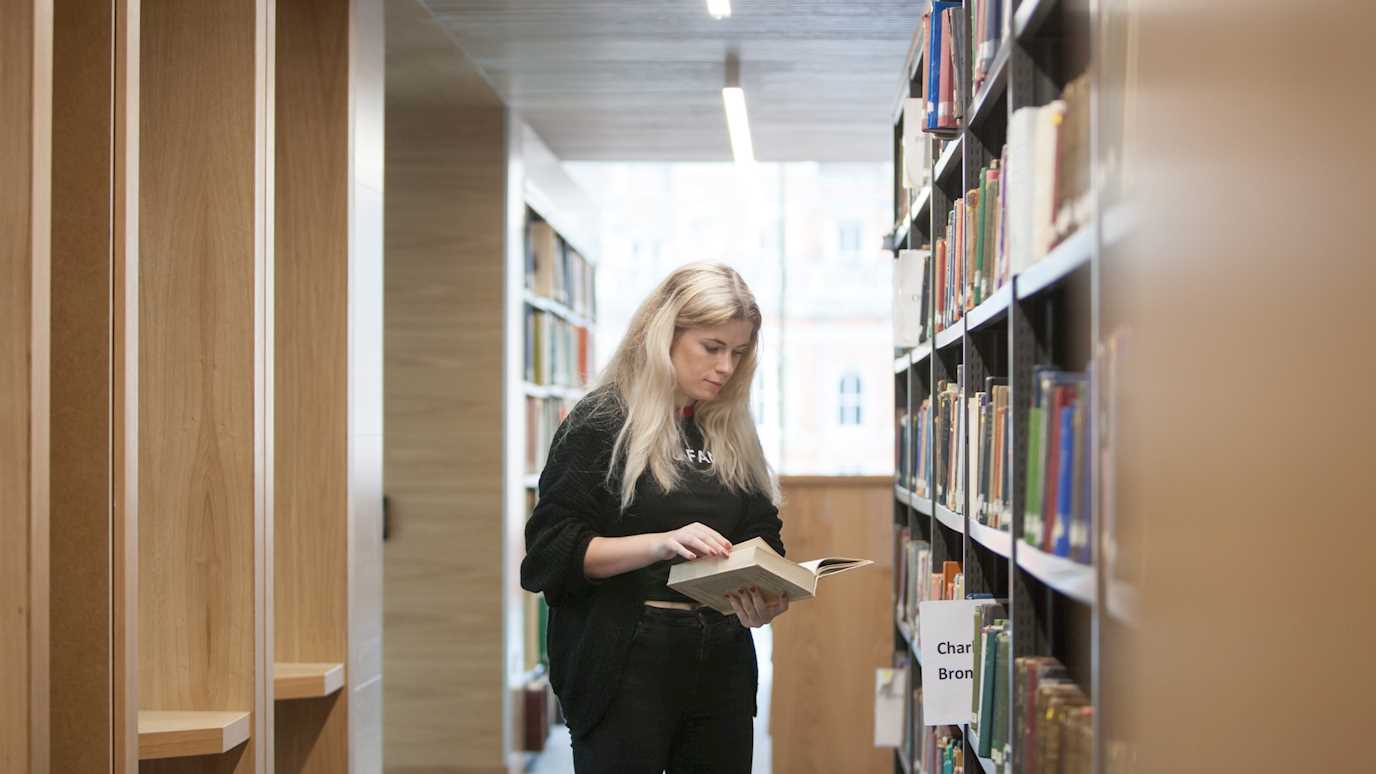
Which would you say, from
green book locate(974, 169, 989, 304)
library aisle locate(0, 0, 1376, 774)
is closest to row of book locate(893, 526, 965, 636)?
library aisle locate(0, 0, 1376, 774)

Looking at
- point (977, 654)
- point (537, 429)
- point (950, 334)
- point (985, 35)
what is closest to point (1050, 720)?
point (977, 654)

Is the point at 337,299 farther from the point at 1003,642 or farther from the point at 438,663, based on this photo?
the point at 438,663

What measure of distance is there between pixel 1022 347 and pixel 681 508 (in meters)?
0.91

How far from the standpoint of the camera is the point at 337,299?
3.32m

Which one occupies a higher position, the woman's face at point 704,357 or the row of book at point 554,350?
the row of book at point 554,350

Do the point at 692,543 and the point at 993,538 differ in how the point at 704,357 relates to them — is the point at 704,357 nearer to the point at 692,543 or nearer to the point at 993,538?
the point at 692,543

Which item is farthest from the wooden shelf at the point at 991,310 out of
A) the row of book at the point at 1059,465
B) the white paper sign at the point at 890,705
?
the white paper sign at the point at 890,705

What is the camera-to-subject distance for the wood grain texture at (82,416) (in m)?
2.12

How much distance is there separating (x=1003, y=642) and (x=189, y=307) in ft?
5.78

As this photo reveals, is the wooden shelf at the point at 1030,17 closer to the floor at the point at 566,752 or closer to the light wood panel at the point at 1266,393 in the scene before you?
the light wood panel at the point at 1266,393

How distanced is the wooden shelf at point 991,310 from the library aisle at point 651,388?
0.10ft

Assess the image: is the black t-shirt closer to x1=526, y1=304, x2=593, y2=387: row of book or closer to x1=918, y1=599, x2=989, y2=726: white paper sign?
x1=918, y1=599, x2=989, y2=726: white paper sign

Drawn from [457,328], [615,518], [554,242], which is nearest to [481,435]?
[457,328]

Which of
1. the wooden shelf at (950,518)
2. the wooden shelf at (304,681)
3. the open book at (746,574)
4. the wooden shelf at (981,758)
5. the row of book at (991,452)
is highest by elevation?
the row of book at (991,452)
